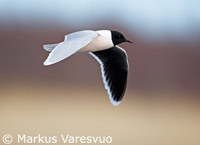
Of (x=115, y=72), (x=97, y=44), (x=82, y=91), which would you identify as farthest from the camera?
(x=82, y=91)

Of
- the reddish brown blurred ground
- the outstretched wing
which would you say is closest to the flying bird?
the outstretched wing

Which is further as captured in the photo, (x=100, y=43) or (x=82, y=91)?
(x=82, y=91)

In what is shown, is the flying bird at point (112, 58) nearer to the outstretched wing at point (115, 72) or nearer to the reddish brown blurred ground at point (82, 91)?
the outstretched wing at point (115, 72)

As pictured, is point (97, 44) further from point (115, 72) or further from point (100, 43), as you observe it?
point (115, 72)

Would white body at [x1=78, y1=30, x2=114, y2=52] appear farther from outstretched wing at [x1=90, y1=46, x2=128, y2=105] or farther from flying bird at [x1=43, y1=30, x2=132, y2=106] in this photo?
outstretched wing at [x1=90, y1=46, x2=128, y2=105]

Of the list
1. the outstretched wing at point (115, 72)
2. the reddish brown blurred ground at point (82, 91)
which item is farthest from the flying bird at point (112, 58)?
the reddish brown blurred ground at point (82, 91)

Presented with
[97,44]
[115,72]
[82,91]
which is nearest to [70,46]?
[97,44]

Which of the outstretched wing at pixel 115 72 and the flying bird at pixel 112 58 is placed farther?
the outstretched wing at pixel 115 72

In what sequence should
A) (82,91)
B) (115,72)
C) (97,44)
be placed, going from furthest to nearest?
(82,91) → (115,72) → (97,44)
